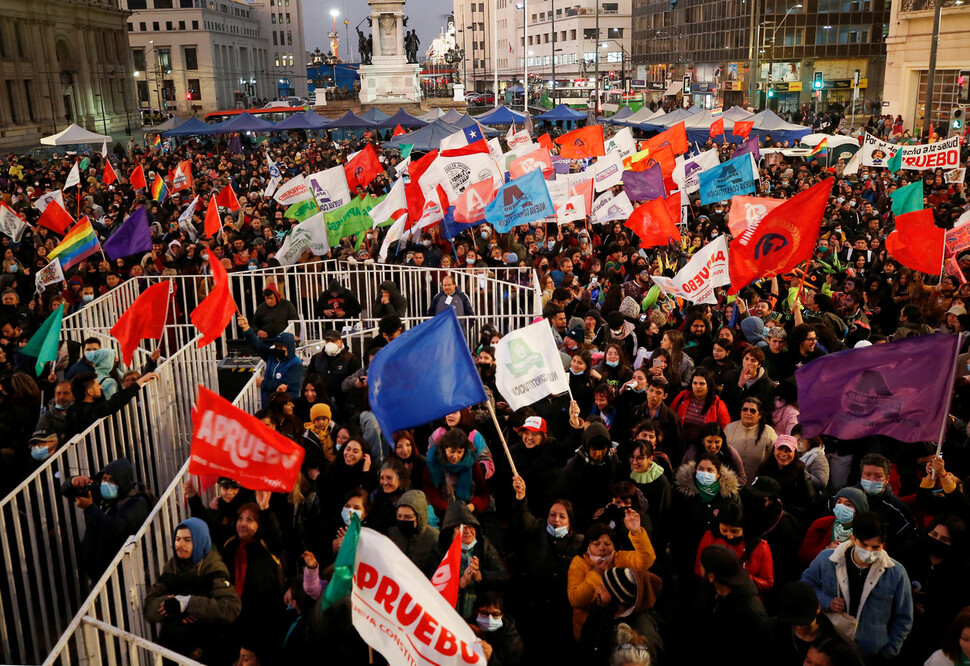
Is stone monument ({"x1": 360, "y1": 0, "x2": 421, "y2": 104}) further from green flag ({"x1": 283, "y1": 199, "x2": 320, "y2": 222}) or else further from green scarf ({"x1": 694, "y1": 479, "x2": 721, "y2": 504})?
green scarf ({"x1": 694, "y1": 479, "x2": 721, "y2": 504})

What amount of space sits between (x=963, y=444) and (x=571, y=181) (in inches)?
348

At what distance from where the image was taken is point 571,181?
1478 centimetres

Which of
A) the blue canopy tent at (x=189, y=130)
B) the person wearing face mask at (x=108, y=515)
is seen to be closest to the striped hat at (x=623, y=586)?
the person wearing face mask at (x=108, y=515)

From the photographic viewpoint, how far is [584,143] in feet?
71.5

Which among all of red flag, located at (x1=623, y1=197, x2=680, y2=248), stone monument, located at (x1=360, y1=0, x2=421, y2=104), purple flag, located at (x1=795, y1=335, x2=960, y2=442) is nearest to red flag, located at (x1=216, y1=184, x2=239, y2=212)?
red flag, located at (x1=623, y1=197, x2=680, y2=248)

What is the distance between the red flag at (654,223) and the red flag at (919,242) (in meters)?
3.00

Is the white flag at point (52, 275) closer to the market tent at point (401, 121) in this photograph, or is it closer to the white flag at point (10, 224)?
the white flag at point (10, 224)

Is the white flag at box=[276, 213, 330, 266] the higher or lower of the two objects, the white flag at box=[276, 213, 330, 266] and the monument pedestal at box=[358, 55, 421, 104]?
the lower

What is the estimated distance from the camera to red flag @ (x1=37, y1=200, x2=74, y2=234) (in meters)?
15.2

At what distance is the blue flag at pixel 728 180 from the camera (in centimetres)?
1576

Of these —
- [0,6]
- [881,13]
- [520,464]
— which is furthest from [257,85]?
A: [520,464]

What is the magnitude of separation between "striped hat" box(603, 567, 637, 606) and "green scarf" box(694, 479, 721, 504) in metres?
Result: 1.36

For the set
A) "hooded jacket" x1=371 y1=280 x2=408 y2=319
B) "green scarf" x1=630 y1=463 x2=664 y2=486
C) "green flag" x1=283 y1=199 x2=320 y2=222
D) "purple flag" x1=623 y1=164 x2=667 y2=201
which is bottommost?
"green scarf" x1=630 y1=463 x2=664 y2=486

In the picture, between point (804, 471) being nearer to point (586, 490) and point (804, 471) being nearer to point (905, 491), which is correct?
point (905, 491)
